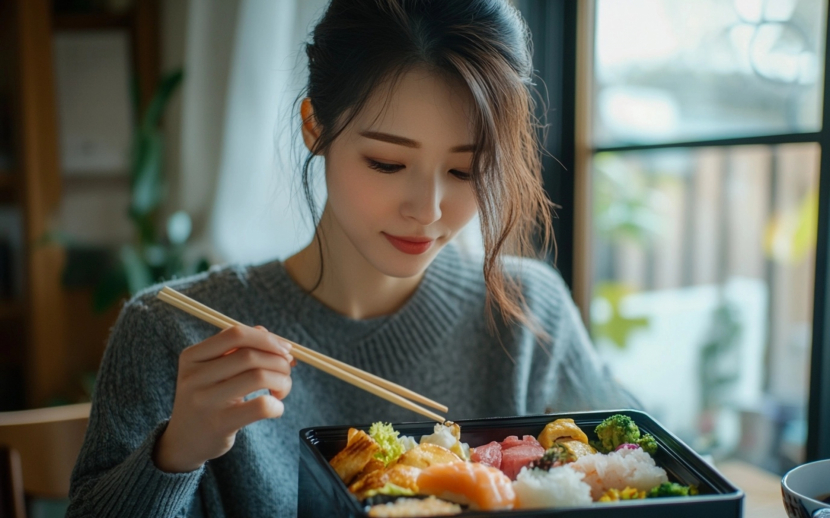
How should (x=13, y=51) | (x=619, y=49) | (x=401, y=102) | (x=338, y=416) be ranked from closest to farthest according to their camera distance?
(x=401, y=102)
(x=338, y=416)
(x=619, y=49)
(x=13, y=51)

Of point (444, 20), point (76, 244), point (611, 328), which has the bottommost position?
point (611, 328)

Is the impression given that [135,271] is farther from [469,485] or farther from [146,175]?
[469,485]

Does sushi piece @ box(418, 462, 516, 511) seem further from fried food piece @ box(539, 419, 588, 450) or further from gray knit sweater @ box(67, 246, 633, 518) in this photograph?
gray knit sweater @ box(67, 246, 633, 518)

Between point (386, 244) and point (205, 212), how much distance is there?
162cm

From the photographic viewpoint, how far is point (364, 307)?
51.9 inches

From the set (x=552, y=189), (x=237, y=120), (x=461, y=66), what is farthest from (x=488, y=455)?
(x=237, y=120)

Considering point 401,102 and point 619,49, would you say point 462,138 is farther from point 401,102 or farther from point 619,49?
point 619,49

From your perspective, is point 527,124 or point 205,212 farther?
point 205,212

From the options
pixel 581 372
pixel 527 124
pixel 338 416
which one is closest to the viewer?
pixel 527 124

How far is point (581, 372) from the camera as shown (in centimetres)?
139

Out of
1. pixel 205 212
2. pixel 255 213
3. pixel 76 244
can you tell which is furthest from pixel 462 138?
pixel 76 244

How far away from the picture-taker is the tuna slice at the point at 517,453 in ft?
2.36

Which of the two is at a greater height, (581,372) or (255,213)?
(255,213)

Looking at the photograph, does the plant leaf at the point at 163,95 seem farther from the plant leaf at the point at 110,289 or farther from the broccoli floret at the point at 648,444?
the broccoli floret at the point at 648,444
